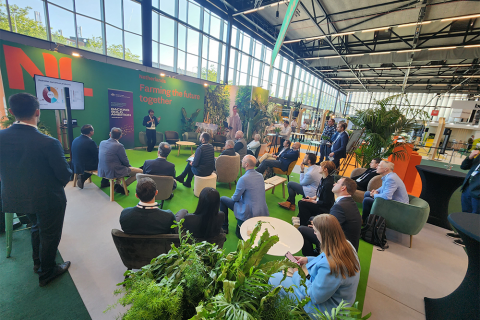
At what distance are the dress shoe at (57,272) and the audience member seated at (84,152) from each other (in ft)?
6.98

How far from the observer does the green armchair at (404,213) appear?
289 cm

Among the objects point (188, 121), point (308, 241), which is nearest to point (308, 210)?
point (308, 241)

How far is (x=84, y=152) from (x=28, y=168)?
2217 millimetres

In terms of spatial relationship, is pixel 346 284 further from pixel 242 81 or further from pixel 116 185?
pixel 242 81

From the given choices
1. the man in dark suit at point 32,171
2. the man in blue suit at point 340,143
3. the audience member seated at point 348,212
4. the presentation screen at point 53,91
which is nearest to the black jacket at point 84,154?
the man in dark suit at point 32,171

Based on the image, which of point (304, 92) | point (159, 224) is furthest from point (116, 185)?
point (304, 92)

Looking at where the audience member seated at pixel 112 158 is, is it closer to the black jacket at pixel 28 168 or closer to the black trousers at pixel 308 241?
the black jacket at pixel 28 168

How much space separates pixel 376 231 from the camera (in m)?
3.14

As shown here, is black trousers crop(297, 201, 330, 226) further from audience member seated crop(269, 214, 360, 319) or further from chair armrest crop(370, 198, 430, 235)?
audience member seated crop(269, 214, 360, 319)

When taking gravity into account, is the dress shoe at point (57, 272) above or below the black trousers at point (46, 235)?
below

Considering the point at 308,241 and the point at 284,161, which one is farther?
the point at 284,161

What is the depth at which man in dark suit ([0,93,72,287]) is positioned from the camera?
5.57 ft

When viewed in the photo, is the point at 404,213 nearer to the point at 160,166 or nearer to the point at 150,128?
the point at 160,166

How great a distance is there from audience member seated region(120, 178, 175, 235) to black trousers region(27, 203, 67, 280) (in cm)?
73
